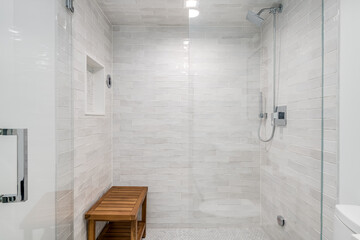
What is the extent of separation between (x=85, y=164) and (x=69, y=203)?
394mm

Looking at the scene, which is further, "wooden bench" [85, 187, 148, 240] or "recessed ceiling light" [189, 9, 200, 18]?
"wooden bench" [85, 187, 148, 240]

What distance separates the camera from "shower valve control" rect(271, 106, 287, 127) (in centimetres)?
130

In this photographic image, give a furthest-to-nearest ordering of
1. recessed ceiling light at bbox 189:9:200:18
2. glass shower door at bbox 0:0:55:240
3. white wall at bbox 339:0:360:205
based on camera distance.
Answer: recessed ceiling light at bbox 189:9:200:18, white wall at bbox 339:0:360:205, glass shower door at bbox 0:0:55:240

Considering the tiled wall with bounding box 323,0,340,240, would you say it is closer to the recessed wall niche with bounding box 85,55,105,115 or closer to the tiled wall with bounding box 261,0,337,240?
the tiled wall with bounding box 261,0,337,240

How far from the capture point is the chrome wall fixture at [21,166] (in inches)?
35.1

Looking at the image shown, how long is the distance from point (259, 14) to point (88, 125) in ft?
5.03

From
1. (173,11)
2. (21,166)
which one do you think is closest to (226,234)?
(21,166)

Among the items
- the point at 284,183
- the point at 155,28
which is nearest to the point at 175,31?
the point at 155,28

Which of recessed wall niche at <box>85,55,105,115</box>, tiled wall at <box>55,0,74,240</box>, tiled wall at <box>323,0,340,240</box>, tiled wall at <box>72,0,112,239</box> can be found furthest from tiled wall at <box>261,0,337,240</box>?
recessed wall niche at <box>85,55,105,115</box>

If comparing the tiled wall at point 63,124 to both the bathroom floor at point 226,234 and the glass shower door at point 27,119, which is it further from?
the bathroom floor at point 226,234

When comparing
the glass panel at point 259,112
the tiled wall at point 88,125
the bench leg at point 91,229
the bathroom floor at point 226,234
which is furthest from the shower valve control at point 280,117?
the bench leg at point 91,229

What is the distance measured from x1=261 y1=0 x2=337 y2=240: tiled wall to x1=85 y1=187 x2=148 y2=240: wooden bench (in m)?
1.05

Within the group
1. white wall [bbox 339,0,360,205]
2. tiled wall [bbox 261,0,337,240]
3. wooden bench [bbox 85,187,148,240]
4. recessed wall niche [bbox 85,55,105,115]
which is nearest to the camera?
white wall [bbox 339,0,360,205]

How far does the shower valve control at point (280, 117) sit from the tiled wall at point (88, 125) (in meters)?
1.37
